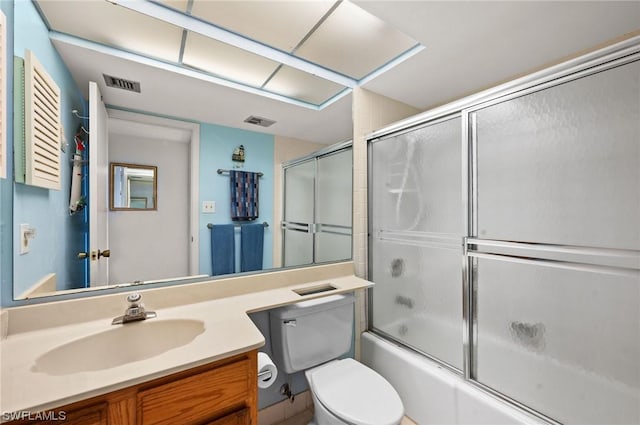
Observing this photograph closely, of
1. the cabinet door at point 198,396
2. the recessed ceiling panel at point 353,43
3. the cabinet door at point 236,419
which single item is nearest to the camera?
the cabinet door at point 198,396

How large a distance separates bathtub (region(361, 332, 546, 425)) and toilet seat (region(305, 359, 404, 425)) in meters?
0.35

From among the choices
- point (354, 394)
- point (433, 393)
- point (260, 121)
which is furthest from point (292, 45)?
point (433, 393)

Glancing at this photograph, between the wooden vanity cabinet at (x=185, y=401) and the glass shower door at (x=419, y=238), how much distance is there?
1162 mm

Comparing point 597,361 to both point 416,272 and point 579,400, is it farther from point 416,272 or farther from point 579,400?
point 416,272

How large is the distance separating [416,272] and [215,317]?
1247 mm

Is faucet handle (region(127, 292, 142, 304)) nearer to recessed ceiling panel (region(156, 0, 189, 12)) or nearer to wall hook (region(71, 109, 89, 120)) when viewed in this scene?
wall hook (region(71, 109, 89, 120))

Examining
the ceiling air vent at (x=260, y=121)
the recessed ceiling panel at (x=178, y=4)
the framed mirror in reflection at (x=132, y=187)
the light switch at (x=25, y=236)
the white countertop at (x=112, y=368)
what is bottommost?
the white countertop at (x=112, y=368)

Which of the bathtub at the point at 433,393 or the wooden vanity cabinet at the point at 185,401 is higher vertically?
the wooden vanity cabinet at the point at 185,401

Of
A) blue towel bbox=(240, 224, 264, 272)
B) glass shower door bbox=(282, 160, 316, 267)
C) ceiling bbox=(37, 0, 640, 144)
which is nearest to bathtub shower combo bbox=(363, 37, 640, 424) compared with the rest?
ceiling bbox=(37, 0, 640, 144)

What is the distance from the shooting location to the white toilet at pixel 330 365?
117 centimetres

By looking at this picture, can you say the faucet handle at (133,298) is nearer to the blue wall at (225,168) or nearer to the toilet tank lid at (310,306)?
the blue wall at (225,168)

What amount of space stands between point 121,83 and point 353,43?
4.07ft

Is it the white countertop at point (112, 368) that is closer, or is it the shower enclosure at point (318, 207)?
the white countertop at point (112, 368)

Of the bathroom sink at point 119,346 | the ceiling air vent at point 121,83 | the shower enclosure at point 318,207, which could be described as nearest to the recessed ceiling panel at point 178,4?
the ceiling air vent at point 121,83
